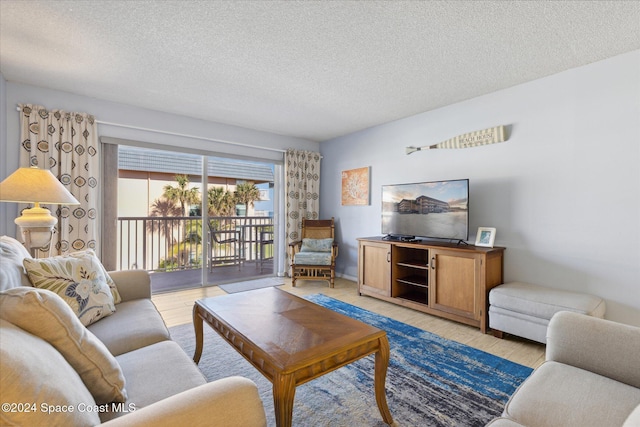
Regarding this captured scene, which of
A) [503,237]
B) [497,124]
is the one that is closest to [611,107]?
[497,124]

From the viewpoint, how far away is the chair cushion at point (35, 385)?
2.08 feet

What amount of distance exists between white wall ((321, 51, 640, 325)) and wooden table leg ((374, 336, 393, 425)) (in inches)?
87.3

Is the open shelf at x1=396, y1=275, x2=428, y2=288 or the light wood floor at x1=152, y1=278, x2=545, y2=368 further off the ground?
the open shelf at x1=396, y1=275, x2=428, y2=288

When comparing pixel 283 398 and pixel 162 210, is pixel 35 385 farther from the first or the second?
pixel 162 210

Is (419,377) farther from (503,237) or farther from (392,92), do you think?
(392,92)

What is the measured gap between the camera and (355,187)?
4.71 m

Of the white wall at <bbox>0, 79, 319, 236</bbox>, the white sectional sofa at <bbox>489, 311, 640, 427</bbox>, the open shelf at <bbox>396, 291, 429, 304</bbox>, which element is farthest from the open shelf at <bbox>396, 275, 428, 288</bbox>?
the white wall at <bbox>0, 79, 319, 236</bbox>

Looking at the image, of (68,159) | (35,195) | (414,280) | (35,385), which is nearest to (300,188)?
(414,280)

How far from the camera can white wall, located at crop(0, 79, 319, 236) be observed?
117 inches

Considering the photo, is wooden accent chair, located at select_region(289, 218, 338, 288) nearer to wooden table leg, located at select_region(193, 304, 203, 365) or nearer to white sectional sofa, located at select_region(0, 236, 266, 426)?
wooden table leg, located at select_region(193, 304, 203, 365)

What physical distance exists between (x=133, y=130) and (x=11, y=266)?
9.10 feet

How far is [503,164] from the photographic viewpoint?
10.2 ft

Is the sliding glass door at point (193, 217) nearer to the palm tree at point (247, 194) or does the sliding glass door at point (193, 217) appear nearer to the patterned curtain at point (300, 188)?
the palm tree at point (247, 194)

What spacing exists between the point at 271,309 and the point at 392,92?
259cm
